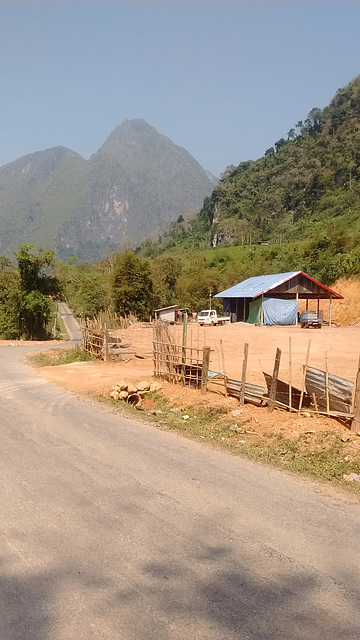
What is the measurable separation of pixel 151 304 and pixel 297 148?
75.4 meters

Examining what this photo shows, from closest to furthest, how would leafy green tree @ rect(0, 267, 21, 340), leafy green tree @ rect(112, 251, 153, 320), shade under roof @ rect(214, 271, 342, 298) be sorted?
1. shade under roof @ rect(214, 271, 342, 298)
2. leafy green tree @ rect(0, 267, 21, 340)
3. leafy green tree @ rect(112, 251, 153, 320)

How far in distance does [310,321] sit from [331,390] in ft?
99.4

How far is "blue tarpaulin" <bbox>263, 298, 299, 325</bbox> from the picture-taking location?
41.8 m

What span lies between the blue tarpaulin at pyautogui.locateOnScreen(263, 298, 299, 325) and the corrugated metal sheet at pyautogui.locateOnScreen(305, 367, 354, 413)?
32.2m

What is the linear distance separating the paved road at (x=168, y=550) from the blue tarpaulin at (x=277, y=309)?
1348 inches

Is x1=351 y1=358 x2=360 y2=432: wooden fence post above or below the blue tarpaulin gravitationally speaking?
below

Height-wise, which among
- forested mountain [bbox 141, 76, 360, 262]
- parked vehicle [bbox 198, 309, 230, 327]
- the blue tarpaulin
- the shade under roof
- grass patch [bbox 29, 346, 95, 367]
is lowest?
grass patch [bbox 29, 346, 95, 367]

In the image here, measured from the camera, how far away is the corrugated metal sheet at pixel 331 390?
29.9 ft

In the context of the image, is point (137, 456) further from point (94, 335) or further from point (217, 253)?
point (217, 253)

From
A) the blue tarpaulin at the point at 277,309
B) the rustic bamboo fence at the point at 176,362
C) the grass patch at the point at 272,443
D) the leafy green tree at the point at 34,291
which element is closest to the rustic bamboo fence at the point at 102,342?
the rustic bamboo fence at the point at 176,362

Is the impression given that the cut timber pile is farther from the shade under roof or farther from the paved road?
the shade under roof

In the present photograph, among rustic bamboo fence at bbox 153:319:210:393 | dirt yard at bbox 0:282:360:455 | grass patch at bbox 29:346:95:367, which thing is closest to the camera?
dirt yard at bbox 0:282:360:455

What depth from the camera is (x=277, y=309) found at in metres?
41.9

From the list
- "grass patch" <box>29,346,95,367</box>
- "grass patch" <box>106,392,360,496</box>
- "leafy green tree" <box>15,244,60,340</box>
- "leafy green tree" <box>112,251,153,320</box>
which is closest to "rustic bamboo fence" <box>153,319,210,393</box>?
"grass patch" <box>106,392,360,496</box>
